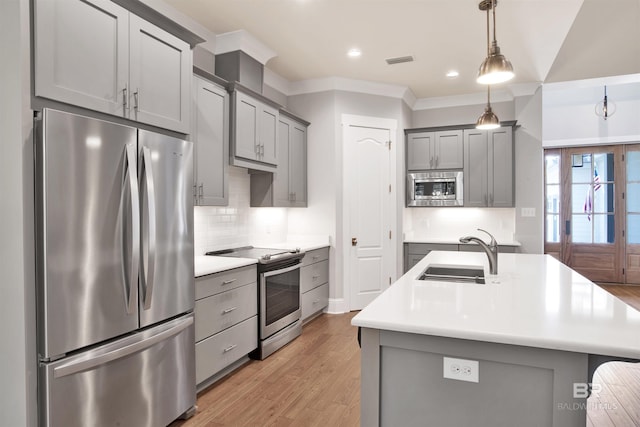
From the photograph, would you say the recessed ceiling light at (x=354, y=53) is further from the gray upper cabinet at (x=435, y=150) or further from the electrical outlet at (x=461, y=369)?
the electrical outlet at (x=461, y=369)

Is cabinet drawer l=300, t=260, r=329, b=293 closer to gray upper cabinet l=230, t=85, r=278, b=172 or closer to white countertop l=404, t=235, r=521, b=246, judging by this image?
gray upper cabinet l=230, t=85, r=278, b=172

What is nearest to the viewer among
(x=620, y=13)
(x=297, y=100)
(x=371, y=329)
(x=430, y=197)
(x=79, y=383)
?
(x=371, y=329)

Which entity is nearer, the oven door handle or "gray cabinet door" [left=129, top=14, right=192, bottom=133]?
"gray cabinet door" [left=129, top=14, right=192, bottom=133]

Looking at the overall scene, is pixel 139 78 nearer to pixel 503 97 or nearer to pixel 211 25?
pixel 211 25

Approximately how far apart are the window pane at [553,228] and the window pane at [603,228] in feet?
1.76

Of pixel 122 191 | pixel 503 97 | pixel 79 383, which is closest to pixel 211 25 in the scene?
pixel 122 191

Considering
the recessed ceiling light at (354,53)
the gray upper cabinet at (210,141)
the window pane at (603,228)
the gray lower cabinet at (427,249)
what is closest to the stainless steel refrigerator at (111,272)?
the gray upper cabinet at (210,141)

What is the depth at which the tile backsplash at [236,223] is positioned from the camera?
3.41m

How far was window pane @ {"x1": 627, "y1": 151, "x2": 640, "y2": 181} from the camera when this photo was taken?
6.24m

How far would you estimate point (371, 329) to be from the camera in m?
1.47

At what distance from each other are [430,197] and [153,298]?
4094 millimetres

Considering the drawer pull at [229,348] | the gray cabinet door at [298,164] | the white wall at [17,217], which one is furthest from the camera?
the gray cabinet door at [298,164]

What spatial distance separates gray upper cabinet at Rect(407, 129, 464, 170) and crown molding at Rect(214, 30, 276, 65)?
255cm

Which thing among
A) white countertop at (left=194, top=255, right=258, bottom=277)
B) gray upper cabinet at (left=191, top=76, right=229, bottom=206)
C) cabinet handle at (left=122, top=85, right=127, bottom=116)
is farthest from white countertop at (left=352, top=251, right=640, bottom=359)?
gray upper cabinet at (left=191, top=76, right=229, bottom=206)
